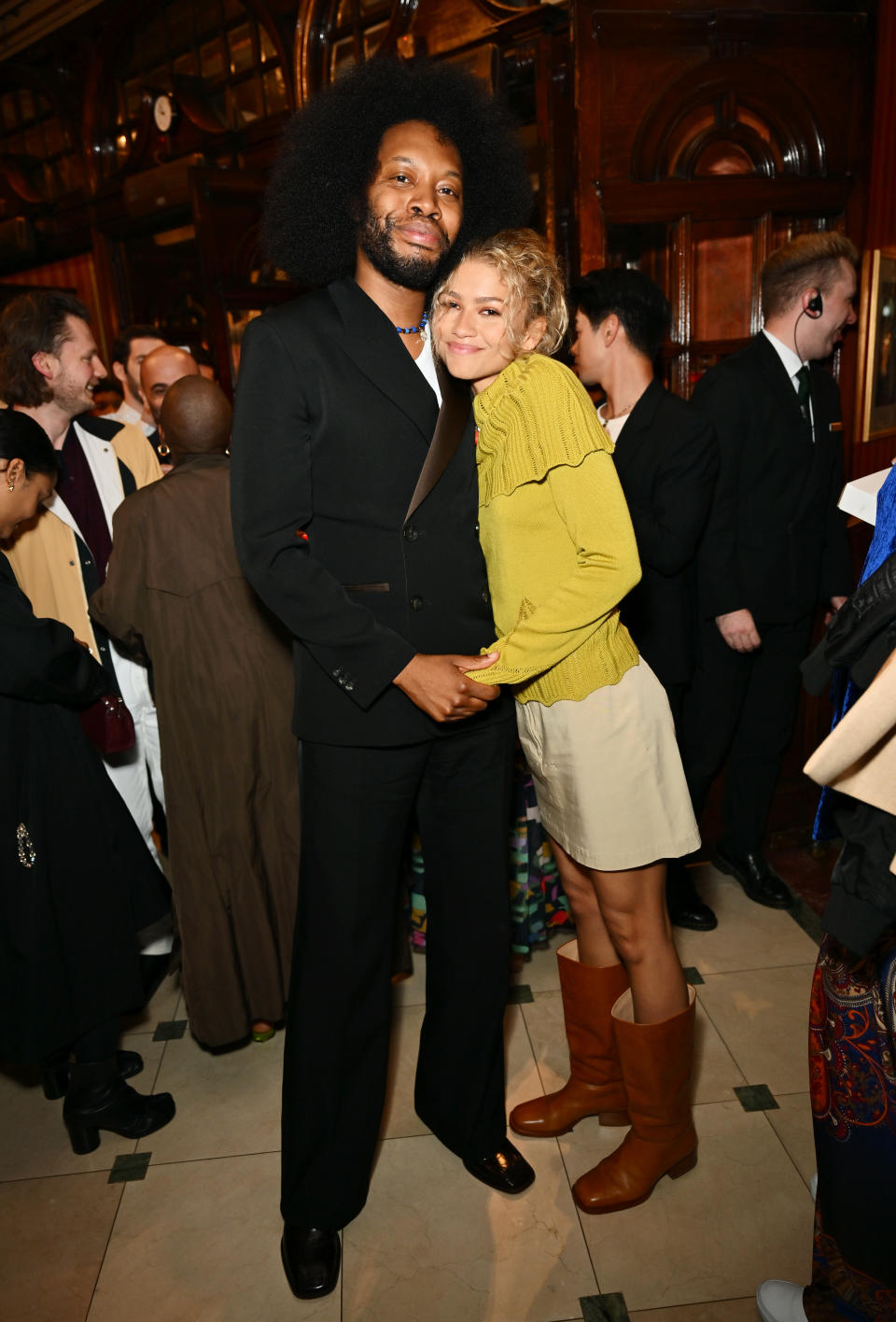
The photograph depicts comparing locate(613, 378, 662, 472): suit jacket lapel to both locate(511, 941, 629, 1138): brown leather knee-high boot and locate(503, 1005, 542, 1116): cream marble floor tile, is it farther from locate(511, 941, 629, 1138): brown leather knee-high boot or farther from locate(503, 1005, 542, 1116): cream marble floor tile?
locate(503, 1005, 542, 1116): cream marble floor tile

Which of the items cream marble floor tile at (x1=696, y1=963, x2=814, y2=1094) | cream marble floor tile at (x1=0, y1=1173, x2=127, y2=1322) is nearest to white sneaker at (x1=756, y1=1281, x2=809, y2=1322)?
cream marble floor tile at (x1=696, y1=963, x2=814, y2=1094)

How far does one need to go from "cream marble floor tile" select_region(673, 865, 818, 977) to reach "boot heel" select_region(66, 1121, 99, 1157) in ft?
5.37

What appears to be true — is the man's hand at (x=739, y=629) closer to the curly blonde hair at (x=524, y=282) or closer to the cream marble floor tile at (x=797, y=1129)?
the cream marble floor tile at (x=797, y=1129)

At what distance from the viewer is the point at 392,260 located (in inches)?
62.1

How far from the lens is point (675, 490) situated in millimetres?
2398

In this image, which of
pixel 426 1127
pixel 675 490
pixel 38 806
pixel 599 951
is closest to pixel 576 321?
pixel 675 490

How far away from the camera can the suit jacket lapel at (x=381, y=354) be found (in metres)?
1.54

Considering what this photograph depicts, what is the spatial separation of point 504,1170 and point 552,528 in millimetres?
1362

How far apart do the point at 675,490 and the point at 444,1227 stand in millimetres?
1794

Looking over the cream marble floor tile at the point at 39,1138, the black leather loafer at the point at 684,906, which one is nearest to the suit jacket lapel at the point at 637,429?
the black leather loafer at the point at 684,906

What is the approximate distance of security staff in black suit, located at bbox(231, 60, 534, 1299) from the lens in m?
1.51

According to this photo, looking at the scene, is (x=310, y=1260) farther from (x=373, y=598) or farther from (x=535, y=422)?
(x=535, y=422)

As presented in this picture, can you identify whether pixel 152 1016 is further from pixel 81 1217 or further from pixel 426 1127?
pixel 426 1127

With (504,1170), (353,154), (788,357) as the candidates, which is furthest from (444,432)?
(788,357)
